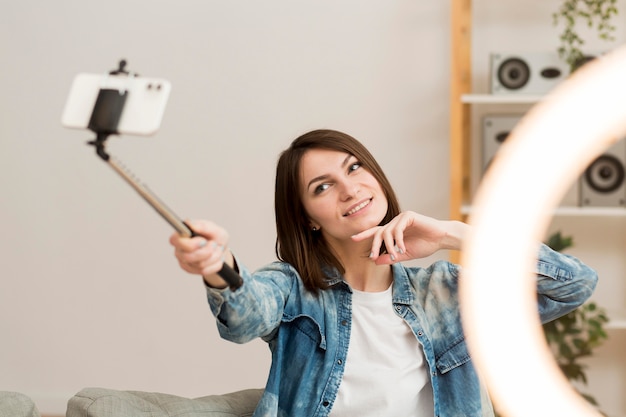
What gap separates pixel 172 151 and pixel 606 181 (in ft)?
5.48

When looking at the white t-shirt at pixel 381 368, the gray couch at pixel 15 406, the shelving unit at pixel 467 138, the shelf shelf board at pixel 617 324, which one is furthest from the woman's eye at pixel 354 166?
the shelf shelf board at pixel 617 324

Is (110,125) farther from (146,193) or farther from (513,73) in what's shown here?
(513,73)

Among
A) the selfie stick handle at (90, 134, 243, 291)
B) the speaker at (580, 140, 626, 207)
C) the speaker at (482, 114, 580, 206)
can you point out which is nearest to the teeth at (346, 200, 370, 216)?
the selfie stick handle at (90, 134, 243, 291)

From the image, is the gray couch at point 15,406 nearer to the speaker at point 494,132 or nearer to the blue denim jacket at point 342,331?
the blue denim jacket at point 342,331

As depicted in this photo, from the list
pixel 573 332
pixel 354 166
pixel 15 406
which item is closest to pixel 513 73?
pixel 573 332

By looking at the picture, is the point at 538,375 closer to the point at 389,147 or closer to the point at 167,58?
the point at 389,147

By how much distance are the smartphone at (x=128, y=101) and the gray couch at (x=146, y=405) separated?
783 mm

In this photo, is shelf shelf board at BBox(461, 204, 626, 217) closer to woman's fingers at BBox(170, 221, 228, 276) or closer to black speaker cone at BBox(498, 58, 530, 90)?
black speaker cone at BBox(498, 58, 530, 90)

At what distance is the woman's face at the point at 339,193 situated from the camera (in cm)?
172

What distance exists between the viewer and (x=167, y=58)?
352 cm

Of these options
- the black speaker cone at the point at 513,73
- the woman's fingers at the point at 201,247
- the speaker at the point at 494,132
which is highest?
the black speaker cone at the point at 513,73

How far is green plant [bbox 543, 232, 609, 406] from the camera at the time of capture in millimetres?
→ 3021

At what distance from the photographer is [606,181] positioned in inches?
121

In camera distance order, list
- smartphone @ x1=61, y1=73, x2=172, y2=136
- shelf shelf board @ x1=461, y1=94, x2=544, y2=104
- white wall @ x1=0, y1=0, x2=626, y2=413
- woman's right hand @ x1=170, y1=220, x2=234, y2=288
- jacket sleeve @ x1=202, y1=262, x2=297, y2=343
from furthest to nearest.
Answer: white wall @ x1=0, y1=0, x2=626, y2=413
shelf shelf board @ x1=461, y1=94, x2=544, y2=104
jacket sleeve @ x1=202, y1=262, x2=297, y2=343
woman's right hand @ x1=170, y1=220, x2=234, y2=288
smartphone @ x1=61, y1=73, x2=172, y2=136
